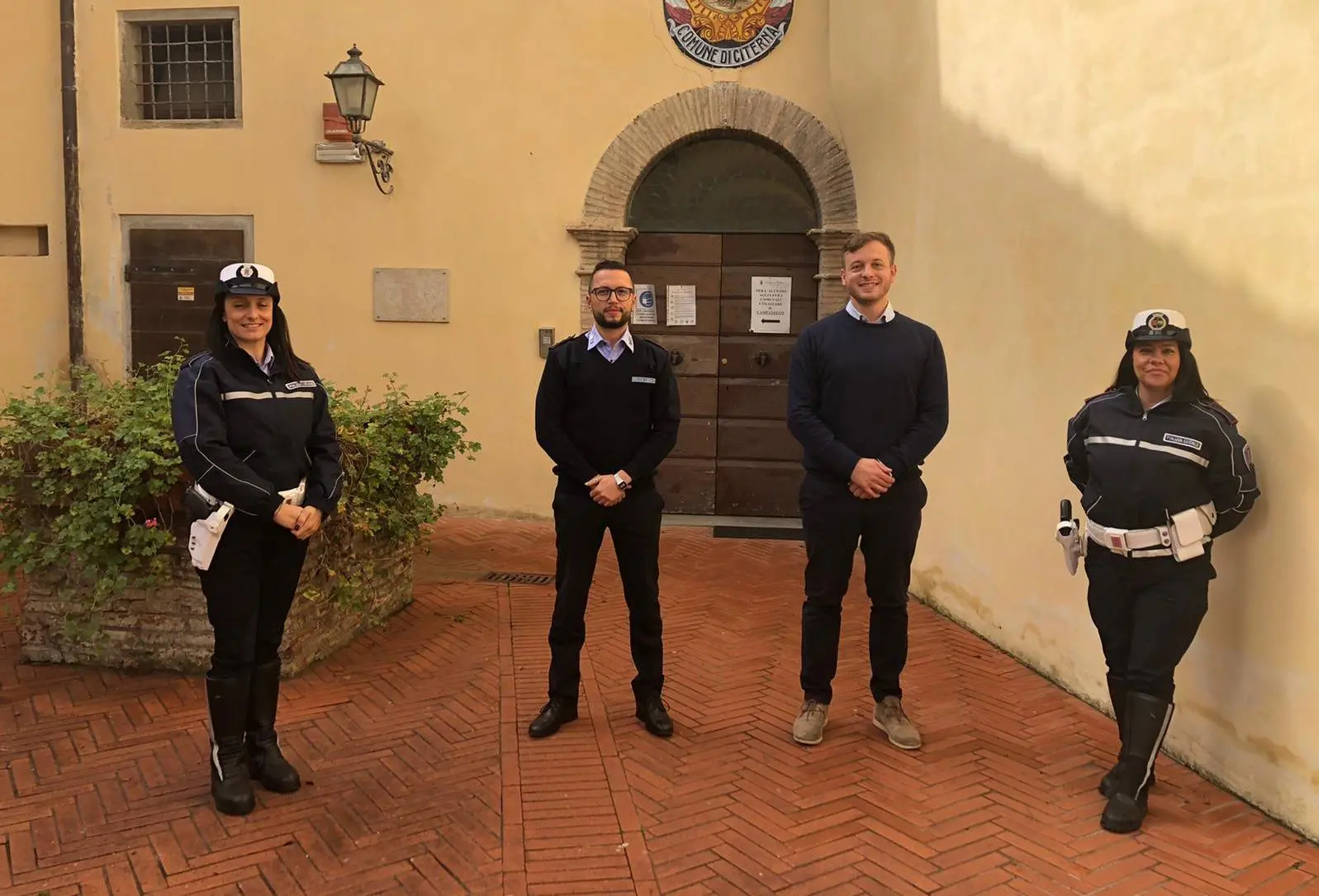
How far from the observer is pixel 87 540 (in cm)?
447

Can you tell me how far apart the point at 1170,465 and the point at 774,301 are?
17.5ft

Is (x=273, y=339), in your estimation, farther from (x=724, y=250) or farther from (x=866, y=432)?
(x=724, y=250)

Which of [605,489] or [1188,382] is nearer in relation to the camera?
[1188,382]

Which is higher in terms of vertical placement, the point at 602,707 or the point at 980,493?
the point at 980,493

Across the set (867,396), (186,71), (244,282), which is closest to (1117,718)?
(867,396)

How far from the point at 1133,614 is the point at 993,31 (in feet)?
11.5

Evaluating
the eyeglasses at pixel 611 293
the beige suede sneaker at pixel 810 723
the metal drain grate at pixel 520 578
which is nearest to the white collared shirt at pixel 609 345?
the eyeglasses at pixel 611 293

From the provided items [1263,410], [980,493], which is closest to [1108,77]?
[1263,410]

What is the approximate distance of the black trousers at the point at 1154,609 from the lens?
353 cm

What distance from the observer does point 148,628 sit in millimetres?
4828

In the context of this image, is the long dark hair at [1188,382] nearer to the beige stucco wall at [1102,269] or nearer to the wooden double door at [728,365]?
the beige stucco wall at [1102,269]

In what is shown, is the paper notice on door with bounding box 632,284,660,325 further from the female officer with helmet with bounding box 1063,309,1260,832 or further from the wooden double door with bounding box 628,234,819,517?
the female officer with helmet with bounding box 1063,309,1260,832

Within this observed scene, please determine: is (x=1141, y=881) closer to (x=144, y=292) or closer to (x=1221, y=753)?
(x=1221, y=753)

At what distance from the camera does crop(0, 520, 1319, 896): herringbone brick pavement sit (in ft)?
10.4
